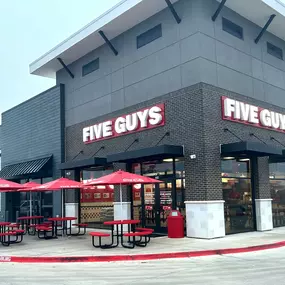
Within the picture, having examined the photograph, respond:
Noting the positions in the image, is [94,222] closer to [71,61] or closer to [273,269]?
[71,61]

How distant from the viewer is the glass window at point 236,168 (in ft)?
53.6

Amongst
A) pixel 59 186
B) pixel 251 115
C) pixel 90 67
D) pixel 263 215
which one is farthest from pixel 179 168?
pixel 90 67

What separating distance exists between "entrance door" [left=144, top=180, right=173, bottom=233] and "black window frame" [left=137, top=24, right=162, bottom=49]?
6.50m

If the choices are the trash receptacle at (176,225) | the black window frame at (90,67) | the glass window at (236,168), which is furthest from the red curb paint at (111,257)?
the black window frame at (90,67)

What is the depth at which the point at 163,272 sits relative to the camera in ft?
30.3

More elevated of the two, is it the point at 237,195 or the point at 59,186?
the point at 59,186

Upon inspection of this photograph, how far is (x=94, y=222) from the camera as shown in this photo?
2089cm

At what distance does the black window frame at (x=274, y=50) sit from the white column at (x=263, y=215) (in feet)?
25.3

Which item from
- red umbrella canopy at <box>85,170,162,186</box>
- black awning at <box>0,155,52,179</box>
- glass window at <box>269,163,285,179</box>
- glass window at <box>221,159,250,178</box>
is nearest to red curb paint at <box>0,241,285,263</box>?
red umbrella canopy at <box>85,170,162,186</box>

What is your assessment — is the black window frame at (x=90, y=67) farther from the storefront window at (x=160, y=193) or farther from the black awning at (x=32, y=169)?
the storefront window at (x=160, y=193)

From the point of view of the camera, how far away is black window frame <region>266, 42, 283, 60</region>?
796 inches

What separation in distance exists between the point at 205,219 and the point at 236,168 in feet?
10.6

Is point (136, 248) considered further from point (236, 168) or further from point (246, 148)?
point (236, 168)

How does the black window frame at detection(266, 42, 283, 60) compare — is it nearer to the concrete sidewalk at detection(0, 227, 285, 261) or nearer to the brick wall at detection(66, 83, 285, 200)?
the brick wall at detection(66, 83, 285, 200)
